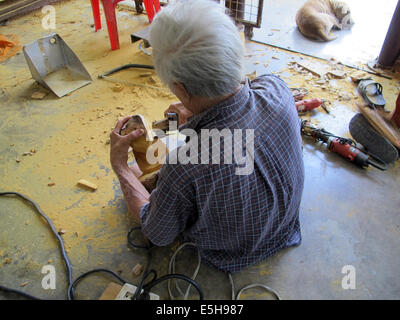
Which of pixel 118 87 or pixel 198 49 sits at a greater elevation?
pixel 198 49

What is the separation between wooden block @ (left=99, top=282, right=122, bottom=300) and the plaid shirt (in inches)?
15.4

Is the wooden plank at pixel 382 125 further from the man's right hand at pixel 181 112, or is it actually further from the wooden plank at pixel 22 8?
the wooden plank at pixel 22 8

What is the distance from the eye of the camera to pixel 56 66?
312 centimetres

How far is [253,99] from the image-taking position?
1.19 meters

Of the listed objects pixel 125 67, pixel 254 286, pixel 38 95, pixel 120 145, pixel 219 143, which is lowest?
pixel 254 286

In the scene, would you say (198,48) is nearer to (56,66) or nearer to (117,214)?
(117,214)

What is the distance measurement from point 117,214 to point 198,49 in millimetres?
1334

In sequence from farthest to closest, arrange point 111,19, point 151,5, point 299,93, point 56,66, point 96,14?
point 96,14
point 151,5
point 111,19
point 56,66
point 299,93

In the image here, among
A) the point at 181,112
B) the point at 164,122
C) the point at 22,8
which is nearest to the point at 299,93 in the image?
the point at 181,112

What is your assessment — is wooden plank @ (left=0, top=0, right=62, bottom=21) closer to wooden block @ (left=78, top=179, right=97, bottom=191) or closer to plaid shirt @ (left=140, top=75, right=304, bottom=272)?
wooden block @ (left=78, top=179, right=97, bottom=191)

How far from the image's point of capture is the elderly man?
3.31 ft

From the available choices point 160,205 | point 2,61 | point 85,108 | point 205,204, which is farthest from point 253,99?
point 2,61

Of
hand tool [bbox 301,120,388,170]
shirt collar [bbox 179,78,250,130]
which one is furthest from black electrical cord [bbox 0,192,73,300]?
hand tool [bbox 301,120,388,170]

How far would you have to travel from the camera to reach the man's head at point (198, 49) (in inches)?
38.9
